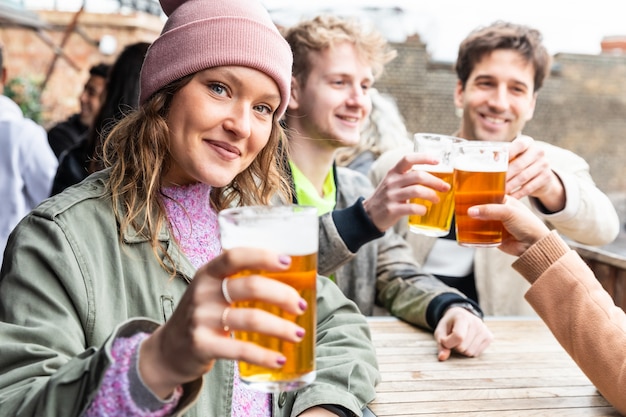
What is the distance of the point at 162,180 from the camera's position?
139cm

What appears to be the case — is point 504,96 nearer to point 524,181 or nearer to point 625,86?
point 524,181

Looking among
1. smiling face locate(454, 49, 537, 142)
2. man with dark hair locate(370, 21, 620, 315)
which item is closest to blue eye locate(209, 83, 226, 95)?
man with dark hair locate(370, 21, 620, 315)

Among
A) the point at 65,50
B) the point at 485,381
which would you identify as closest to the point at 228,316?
the point at 485,381

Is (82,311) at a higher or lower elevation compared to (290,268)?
lower

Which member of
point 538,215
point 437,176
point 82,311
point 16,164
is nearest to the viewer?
point 82,311

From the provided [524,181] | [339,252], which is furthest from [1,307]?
[524,181]

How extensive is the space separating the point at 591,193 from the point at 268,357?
2.07m

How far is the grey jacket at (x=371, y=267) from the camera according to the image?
79.4 inches

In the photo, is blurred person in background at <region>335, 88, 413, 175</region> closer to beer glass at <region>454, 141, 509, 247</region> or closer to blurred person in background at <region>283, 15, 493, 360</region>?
blurred person in background at <region>283, 15, 493, 360</region>

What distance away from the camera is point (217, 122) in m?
1.28

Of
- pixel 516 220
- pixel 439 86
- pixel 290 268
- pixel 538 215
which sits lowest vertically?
pixel 439 86

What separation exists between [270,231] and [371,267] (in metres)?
1.72

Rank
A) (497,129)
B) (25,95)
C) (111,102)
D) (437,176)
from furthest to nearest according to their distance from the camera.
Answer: (25,95) < (111,102) < (497,129) < (437,176)

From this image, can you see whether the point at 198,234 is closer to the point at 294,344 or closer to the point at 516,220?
the point at 294,344
